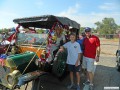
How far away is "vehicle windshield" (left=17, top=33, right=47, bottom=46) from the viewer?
727cm

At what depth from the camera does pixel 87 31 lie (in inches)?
266

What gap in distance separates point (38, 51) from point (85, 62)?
5.12ft

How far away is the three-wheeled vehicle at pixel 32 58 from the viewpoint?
5.64 metres

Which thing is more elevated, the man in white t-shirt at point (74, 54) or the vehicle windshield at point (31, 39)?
the vehicle windshield at point (31, 39)

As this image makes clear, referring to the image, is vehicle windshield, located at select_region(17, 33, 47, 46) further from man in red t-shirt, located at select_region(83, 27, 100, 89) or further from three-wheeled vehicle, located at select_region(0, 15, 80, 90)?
man in red t-shirt, located at select_region(83, 27, 100, 89)

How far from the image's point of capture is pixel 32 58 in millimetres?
6238

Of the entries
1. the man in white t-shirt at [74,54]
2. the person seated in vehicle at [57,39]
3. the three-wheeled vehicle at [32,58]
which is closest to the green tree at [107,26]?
the person seated in vehicle at [57,39]

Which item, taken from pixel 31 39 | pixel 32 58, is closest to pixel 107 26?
pixel 31 39

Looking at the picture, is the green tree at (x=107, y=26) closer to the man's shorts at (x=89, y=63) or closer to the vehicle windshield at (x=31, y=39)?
the vehicle windshield at (x=31, y=39)

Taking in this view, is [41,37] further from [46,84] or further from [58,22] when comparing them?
[46,84]

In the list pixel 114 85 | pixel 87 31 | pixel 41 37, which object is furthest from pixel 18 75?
pixel 114 85

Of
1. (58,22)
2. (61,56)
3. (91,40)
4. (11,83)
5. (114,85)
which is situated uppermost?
(58,22)

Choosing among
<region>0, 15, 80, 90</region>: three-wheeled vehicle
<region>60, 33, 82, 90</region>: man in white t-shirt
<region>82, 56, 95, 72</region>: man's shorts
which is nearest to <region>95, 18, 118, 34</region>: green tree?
<region>0, 15, 80, 90</region>: three-wheeled vehicle

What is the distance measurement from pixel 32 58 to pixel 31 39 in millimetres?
1488
